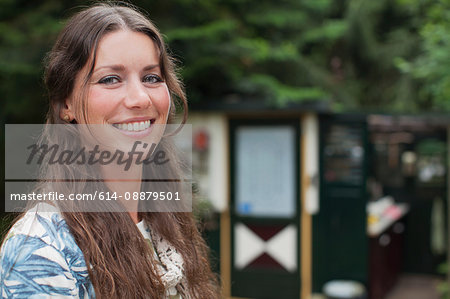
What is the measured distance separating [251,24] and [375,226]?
2.64 meters

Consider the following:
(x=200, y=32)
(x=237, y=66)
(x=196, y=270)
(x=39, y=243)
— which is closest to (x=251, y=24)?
(x=237, y=66)

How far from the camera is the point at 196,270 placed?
1315 millimetres

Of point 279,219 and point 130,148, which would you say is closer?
point 130,148

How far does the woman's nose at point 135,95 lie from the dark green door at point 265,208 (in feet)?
13.9

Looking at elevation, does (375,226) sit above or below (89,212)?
below

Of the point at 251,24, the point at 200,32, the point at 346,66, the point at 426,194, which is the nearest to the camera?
the point at 200,32

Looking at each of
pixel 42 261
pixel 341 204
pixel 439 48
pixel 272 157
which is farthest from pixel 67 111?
pixel 341 204

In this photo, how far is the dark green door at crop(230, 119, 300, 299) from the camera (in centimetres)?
532

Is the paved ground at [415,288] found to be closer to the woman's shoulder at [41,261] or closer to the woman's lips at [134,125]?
the woman's lips at [134,125]

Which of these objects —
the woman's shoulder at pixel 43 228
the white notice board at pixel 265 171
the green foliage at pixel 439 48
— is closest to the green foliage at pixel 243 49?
the green foliage at pixel 439 48

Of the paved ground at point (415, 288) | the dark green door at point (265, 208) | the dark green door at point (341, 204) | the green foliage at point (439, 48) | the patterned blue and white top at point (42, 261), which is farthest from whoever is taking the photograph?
the paved ground at point (415, 288)

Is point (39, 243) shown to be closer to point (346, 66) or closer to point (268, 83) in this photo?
point (268, 83)

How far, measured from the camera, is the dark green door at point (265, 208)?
5.32 metres

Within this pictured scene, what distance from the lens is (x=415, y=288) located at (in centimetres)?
661
